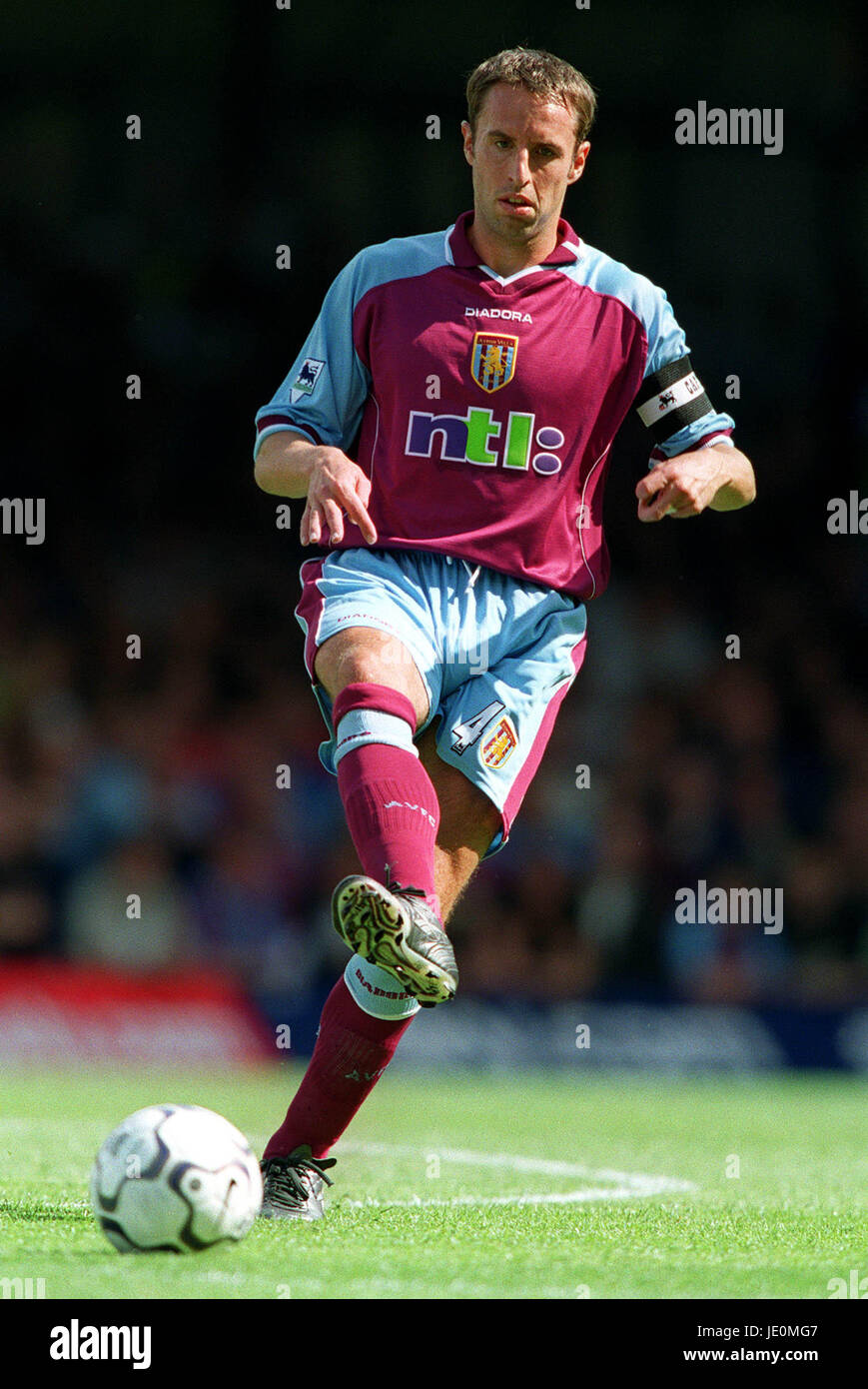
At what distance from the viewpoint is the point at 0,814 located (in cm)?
1129

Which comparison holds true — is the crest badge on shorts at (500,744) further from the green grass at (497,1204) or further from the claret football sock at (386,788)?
the green grass at (497,1204)

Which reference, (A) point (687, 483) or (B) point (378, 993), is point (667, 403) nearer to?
(A) point (687, 483)

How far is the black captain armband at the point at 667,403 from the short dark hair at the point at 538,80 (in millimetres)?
658

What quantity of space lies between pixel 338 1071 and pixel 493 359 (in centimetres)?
187

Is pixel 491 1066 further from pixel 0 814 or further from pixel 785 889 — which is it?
pixel 0 814

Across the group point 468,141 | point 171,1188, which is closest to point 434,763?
point 171,1188

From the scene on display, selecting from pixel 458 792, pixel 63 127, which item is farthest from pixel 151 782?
pixel 458 792

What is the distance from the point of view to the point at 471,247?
4.82 m

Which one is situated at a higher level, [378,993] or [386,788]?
[386,788]

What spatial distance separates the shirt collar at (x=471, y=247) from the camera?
15.7ft

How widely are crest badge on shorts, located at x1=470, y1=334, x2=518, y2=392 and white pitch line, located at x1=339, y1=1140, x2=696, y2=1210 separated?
216 centimetres

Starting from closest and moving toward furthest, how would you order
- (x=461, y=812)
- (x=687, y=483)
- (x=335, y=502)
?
1. (x=335, y=502)
2. (x=687, y=483)
3. (x=461, y=812)

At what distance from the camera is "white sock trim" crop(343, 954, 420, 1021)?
4.43 m

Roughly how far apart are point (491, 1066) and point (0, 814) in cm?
347
